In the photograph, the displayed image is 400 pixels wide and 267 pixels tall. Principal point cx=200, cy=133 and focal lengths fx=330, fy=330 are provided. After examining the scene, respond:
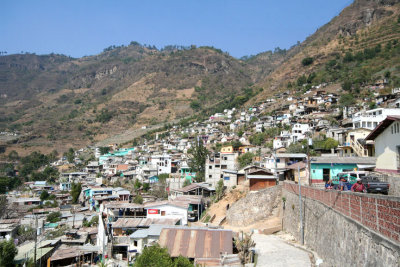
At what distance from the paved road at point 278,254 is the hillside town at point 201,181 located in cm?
82

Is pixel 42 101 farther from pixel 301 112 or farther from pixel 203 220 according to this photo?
pixel 203 220

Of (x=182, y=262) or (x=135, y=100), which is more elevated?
(x=135, y=100)

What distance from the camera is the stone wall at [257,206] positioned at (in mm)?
24172

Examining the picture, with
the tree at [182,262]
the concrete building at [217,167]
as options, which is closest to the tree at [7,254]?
the tree at [182,262]

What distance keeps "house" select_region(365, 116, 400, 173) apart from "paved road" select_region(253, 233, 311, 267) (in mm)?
6001

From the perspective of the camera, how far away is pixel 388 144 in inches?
627

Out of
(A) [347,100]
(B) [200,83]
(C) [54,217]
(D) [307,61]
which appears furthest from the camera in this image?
(B) [200,83]

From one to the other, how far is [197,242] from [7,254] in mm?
12764

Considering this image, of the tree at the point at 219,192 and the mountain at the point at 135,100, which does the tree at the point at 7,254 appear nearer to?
the tree at the point at 219,192

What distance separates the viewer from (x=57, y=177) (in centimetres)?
7212

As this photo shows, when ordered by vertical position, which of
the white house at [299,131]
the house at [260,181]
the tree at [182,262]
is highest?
the white house at [299,131]

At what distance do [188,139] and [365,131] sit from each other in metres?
47.4

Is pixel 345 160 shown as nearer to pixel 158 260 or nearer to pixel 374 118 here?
pixel 374 118

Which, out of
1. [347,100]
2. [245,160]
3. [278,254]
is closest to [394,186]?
[278,254]
